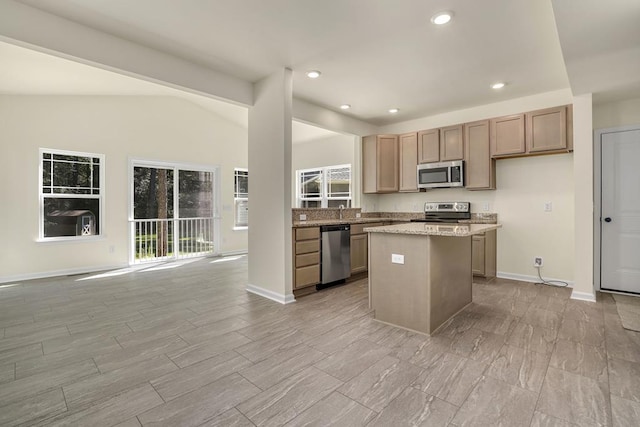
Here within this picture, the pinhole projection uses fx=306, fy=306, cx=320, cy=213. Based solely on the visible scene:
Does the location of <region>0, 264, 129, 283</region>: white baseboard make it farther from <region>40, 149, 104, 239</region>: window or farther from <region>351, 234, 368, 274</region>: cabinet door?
<region>351, 234, 368, 274</region>: cabinet door

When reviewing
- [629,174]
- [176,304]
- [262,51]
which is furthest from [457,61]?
[176,304]

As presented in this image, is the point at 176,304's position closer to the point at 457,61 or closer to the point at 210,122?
the point at 457,61

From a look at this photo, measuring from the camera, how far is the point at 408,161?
5332 mm

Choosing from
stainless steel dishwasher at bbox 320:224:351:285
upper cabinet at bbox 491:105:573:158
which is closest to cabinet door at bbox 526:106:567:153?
upper cabinet at bbox 491:105:573:158

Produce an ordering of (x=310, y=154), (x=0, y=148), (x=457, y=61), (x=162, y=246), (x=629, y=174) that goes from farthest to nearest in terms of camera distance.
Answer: (x=310, y=154) < (x=162, y=246) < (x=0, y=148) < (x=629, y=174) < (x=457, y=61)

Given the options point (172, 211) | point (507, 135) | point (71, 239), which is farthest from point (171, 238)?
point (507, 135)

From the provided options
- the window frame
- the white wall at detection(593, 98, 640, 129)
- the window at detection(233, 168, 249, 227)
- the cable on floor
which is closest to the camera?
the white wall at detection(593, 98, 640, 129)

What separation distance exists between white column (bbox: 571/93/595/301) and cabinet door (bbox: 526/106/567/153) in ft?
0.96

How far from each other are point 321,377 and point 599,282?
4.15 meters

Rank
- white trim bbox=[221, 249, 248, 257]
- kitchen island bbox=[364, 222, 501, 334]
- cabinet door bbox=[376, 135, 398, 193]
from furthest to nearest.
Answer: white trim bbox=[221, 249, 248, 257], cabinet door bbox=[376, 135, 398, 193], kitchen island bbox=[364, 222, 501, 334]

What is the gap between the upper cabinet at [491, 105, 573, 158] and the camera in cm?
387

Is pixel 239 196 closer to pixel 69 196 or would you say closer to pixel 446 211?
pixel 69 196

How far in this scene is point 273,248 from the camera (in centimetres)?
369

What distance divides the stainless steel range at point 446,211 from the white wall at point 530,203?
0.17m
